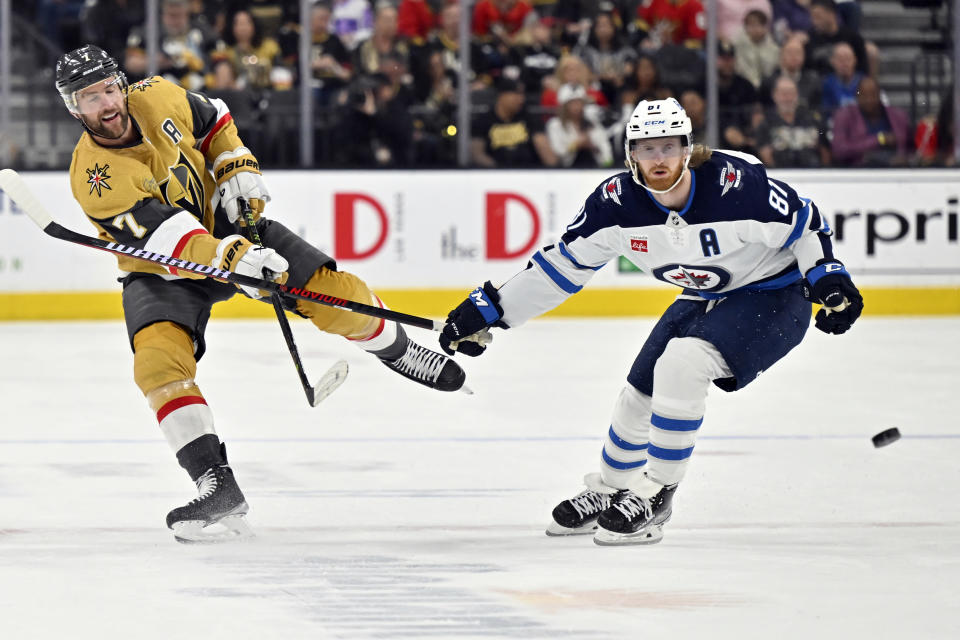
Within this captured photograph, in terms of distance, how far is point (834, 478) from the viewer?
394 centimetres

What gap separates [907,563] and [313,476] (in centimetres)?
167

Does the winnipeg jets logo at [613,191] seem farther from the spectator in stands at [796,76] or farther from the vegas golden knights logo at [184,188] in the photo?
the spectator in stands at [796,76]

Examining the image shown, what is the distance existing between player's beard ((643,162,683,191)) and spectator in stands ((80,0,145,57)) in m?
5.33

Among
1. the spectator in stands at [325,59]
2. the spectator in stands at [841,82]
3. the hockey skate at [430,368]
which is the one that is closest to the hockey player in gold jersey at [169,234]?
the hockey skate at [430,368]

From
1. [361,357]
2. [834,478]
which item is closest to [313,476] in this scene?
[834,478]

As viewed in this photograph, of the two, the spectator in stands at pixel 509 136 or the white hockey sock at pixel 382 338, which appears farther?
the spectator in stands at pixel 509 136

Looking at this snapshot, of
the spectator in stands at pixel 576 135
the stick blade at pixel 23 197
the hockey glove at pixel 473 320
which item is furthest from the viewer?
the spectator in stands at pixel 576 135

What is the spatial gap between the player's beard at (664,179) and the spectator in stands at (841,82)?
510 cm

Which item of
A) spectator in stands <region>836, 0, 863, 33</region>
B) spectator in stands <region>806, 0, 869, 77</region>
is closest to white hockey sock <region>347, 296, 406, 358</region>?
spectator in stands <region>806, 0, 869, 77</region>

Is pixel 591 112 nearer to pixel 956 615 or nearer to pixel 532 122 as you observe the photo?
pixel 532 122

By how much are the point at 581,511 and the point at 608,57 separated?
16.5ft

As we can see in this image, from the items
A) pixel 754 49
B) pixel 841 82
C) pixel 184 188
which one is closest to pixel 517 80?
pixel 754 49

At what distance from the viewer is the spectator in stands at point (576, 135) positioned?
8.04m

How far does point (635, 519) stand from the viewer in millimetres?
3213
